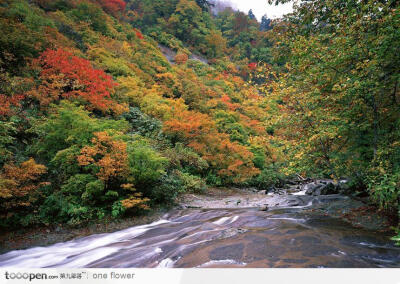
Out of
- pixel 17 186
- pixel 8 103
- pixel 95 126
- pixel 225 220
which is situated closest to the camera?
pixel 17 186

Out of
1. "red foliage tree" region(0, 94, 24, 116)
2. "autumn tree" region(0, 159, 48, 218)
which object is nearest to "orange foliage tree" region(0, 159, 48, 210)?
"autumn tree" region(0, 159, 48, 218)

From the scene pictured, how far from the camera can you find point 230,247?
15.3 feet

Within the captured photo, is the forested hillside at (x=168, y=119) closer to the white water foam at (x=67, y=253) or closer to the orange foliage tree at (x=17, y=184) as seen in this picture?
the orange foliage tree at (x=17, y=184)

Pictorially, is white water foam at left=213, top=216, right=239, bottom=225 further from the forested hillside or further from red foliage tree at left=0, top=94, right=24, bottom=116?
red foliage tree at left=0, top=94, right=24, bottom=116

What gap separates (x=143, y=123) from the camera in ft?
45.0

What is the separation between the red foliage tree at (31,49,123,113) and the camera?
10.1 metres

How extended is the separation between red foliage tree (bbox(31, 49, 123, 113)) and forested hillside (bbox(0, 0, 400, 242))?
62mm

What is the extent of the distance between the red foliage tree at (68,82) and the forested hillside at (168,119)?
0.06m

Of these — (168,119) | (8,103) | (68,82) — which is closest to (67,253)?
(8,103)

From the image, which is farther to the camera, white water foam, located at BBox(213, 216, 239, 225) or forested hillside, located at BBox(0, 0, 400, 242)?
white water foam, located at BBox(213, 216, 239, 225)

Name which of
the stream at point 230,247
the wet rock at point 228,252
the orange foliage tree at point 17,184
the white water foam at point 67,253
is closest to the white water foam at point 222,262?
the stream at point 230,247

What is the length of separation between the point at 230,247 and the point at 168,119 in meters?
10.8

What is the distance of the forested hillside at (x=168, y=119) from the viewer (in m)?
4.89

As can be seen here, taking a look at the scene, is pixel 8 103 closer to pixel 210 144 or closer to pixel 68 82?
pixel 68 82
